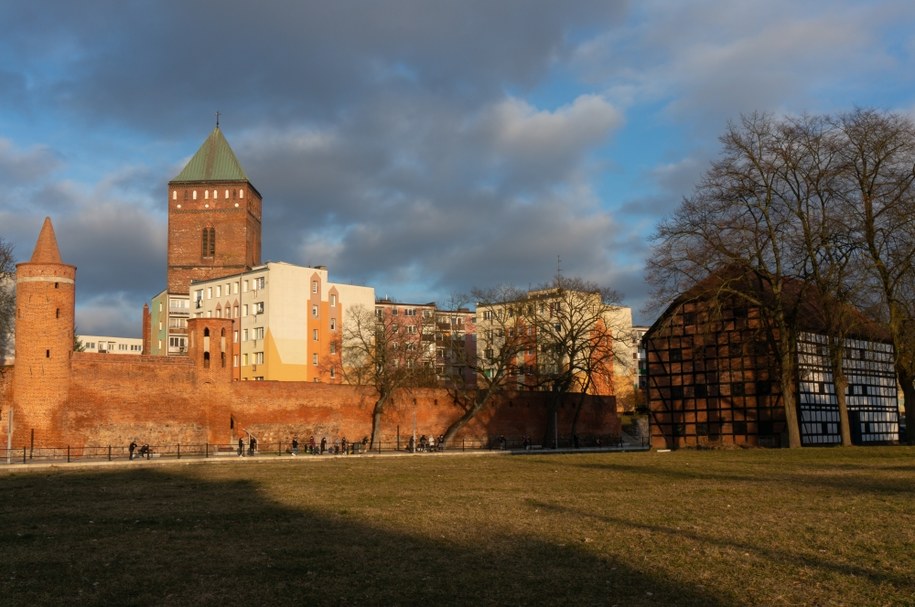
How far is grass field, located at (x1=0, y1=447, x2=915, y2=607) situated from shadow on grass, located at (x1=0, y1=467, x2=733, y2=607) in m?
0.04

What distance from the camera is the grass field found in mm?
9055

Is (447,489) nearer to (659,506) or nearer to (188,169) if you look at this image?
(659,506)

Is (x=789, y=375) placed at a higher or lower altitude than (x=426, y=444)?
higher

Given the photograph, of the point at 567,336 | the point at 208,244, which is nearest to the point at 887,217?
the point at 567,336

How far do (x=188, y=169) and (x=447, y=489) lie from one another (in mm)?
76335

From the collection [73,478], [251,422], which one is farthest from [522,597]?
[251,422]

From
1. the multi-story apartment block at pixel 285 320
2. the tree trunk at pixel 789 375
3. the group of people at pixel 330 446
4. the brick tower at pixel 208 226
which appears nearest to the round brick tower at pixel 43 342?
the group of people at pixel 330 446

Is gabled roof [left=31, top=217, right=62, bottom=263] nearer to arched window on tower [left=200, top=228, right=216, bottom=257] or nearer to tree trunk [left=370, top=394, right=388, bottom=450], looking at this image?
tree trunk [left=370, top=394, right=388, bottom=450]

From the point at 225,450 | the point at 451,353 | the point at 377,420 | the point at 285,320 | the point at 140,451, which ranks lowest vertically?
the point at 225,450

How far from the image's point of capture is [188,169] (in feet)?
297

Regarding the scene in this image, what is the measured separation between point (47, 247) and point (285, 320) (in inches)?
1096

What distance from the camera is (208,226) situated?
289 ft

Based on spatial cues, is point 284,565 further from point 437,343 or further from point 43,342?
point 437,343

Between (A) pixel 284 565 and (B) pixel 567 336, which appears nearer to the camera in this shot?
(A) pixel 284 565
